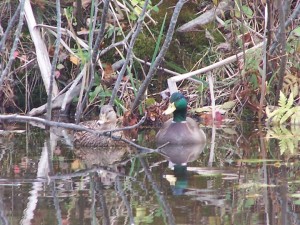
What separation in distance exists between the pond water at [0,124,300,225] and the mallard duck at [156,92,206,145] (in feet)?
0.56

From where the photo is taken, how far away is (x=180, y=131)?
908 centimetres

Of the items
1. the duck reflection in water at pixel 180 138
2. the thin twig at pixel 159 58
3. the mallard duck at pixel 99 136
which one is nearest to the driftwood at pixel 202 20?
the thin twig at pixel 159 58

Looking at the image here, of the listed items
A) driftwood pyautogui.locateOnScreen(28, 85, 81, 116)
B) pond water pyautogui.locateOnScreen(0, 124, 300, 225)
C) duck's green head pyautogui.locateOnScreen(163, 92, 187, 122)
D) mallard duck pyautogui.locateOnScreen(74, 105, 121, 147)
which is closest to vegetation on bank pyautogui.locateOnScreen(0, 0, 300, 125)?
driftwood pyautogui.locateOnScreen(28, 85, 81, 116)

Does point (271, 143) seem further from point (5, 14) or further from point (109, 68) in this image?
point (5, 14)

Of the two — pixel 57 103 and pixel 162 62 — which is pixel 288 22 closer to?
pixel 162 62

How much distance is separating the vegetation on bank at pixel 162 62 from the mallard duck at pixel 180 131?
461mm

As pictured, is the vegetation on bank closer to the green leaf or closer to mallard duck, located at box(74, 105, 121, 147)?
the green leaf

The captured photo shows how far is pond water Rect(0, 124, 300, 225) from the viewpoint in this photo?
5113 millimetres

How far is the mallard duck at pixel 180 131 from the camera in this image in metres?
8.89

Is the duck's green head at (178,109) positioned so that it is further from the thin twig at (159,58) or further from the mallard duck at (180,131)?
the thin twig at (159,58)

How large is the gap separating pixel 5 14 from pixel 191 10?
2495 mm

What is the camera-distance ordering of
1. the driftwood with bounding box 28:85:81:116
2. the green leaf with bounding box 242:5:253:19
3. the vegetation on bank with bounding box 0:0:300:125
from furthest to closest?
the green leaf with bounding box 242:5:253:19 < the driftwood with bounding box 28:85:81:116 < the vegetation on bank with bounding box 0:0:300:125

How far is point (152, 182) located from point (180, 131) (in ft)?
9.18

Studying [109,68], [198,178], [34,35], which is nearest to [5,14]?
[34,35]
